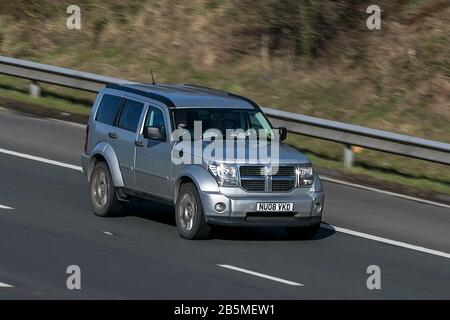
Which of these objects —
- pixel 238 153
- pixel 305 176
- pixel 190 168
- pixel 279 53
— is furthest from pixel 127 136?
pixel 279 53

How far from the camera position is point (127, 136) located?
15852mm

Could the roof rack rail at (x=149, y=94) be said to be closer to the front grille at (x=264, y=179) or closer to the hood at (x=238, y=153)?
the hood at (x=238, y=153)

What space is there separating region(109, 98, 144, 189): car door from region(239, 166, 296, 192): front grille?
1.78m

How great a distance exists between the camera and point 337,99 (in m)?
24.8

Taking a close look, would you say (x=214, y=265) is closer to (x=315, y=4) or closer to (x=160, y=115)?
(x=160, y=115)

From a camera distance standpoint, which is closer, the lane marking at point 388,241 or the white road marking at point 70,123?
the lane marking at point 388,241

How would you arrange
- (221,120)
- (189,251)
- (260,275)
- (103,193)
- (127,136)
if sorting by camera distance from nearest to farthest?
(260,275) < (189,251) < (221,120) < (127,136) < (103,193)

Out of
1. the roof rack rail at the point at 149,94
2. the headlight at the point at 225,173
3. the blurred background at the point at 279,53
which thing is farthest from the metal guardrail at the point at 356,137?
the headlight at the point at 225,173

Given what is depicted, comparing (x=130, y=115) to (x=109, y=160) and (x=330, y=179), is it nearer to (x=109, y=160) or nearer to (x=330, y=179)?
(x=109, y=160)

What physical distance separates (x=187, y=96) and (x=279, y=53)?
432 inches

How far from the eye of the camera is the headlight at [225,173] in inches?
573

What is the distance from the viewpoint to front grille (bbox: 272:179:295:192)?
1473 centimetres

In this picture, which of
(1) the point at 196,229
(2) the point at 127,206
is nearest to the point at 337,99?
(2) the point at 127,206

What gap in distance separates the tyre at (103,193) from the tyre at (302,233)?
2343 mm
